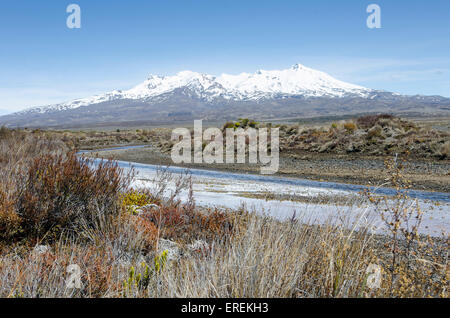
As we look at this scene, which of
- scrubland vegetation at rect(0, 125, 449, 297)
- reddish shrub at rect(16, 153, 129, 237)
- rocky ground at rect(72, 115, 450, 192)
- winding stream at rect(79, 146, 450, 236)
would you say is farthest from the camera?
rocky ground at rect(72, 115, 450, 192)

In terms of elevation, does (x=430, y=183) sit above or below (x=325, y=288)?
below

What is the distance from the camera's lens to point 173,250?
545 centimetres

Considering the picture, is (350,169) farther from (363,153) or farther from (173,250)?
(173,250)

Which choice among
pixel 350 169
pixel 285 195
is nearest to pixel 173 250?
pixel 285 195

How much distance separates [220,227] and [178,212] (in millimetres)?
946

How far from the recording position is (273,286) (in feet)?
9.76

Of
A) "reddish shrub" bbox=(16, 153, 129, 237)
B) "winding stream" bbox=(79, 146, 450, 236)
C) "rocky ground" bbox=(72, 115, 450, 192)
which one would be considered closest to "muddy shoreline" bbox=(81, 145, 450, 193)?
"rocky ground" bbox=(72, 115, 450, 192)

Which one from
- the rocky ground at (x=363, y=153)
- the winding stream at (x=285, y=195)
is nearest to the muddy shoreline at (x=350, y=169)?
the rocky ground at (x=363, y=153)

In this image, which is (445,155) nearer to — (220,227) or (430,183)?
(430,183)

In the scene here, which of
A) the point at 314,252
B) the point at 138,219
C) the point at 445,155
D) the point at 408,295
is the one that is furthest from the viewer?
the point at 445,155

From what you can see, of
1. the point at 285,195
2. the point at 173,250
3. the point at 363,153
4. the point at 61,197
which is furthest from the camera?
the point at 363,153

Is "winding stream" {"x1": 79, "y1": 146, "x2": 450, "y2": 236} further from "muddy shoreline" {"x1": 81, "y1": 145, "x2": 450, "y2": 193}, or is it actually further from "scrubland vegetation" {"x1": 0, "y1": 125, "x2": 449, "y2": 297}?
"scrubland vegetation" {"x1": 0, "y1": 125, "x2": 449, "y2": 297}

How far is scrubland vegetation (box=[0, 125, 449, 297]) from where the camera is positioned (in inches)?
128
